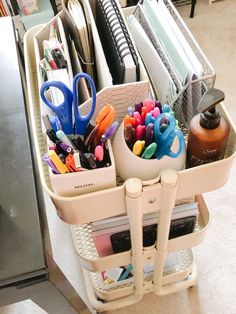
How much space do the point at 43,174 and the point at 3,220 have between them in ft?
0.36

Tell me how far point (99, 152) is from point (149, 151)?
3.1 inches

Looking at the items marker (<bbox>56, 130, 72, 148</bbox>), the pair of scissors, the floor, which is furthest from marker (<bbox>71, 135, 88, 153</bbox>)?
the floor

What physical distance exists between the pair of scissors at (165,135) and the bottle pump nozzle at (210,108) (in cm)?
5

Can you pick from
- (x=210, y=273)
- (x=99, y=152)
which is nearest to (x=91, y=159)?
(x=99, y=152)

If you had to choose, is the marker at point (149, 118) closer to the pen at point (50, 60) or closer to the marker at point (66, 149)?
the marker at point (66, 149)

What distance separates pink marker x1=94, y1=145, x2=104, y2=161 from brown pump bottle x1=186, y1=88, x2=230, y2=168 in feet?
0.53

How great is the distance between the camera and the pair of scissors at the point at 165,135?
1.88ft

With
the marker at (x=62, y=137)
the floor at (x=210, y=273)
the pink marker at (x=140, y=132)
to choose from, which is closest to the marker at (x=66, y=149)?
the marker at (x=62, y=137)

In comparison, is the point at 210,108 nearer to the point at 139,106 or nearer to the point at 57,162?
the point at 139,106

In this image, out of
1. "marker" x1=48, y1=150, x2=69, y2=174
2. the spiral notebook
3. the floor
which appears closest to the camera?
"marker" x1=48, y1=150, x2=69, y2=174

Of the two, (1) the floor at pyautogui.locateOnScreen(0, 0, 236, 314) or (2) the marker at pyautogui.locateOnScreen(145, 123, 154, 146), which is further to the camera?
(1) the floor at pyautogui.locateOnScreen(0, 0, 236, 314)

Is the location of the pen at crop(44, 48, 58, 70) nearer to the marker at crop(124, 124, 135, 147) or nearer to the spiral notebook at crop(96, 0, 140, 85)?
the spiral notebook at crop(96, 0, 140, 85)

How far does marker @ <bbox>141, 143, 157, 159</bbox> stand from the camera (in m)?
0.58

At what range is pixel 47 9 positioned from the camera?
174cm
